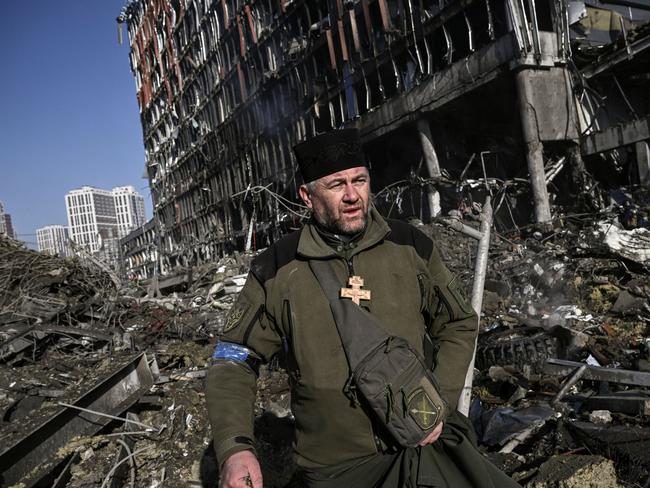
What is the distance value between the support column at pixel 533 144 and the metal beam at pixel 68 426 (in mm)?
12597

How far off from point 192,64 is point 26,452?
42.7 m

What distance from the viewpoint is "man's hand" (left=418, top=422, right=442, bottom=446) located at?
1934 mm

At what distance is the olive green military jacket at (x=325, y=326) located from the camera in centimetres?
204

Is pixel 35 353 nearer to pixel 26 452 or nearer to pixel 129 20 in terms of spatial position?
pixel 26 452

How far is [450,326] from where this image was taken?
2264mm

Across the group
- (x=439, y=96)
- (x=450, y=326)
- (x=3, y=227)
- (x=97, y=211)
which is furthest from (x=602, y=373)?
(x=97, y=211)

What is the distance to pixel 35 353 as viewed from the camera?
8.05 metres

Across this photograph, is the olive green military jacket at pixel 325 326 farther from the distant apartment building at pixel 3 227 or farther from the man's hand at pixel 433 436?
the distant apartment building at pixel 3 227

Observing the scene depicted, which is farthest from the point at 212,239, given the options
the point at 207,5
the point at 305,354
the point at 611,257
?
the point at 305,354

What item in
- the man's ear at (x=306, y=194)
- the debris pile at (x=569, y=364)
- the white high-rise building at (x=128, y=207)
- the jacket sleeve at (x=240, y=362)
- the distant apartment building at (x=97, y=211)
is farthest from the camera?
the white high-rise building at (x=128, y=207)

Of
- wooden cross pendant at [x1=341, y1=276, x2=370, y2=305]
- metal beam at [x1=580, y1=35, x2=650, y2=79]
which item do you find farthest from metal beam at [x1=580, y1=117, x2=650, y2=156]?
wooden cross pendant at [x1=341, y1=276, x2=370, y2=305]

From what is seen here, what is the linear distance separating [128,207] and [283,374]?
142 m

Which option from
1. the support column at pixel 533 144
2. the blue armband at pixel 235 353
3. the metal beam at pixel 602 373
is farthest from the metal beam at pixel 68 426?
the support column at pixel 533 144

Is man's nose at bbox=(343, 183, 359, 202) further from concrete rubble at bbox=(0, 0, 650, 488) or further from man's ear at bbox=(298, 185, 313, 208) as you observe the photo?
concrete rubble at bbox=(0, 0, 650, 488)
